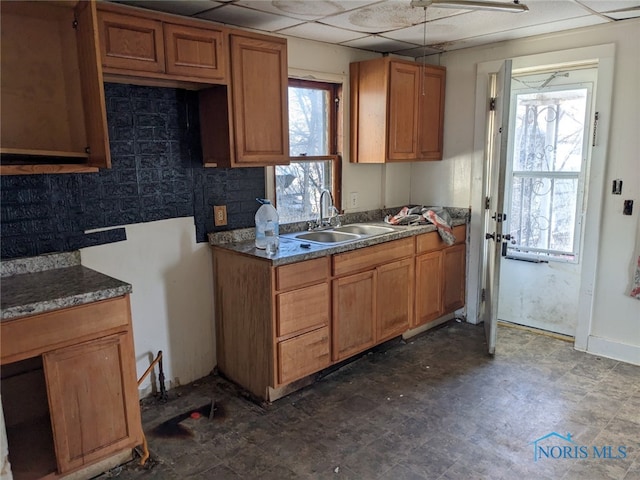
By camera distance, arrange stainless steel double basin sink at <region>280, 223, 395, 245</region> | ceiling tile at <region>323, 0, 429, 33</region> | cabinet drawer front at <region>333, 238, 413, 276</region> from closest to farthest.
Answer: ceiling tile at <region>323, 0, 429, 33</region>, cabinet drawer front at <region>333, 238, 413, 276</region>, stainless steel double basin sink at <region>280, 223, 395, 245</region>

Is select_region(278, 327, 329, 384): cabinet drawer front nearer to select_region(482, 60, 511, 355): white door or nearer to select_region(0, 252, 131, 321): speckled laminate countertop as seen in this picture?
A: select_region(0, 252, 131, 321): speckled laminate countertop

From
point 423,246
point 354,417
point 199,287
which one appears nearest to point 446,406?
point 354,417

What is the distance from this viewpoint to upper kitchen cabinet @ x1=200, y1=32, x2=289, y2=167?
266cm

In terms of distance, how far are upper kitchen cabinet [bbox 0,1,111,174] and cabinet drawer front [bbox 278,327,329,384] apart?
1.41m

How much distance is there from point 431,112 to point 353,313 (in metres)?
1.91

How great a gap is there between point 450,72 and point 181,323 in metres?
2.98

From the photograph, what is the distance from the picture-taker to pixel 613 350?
3.33 m

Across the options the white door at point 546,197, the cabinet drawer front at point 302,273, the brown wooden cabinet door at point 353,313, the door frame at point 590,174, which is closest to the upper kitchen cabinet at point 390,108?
the door frame at point 590,174

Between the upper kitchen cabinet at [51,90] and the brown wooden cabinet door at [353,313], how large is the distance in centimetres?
160

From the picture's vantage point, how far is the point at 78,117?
2240mm

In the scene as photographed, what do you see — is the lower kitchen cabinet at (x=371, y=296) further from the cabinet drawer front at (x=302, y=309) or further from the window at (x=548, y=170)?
the window at (x=548, y=170)

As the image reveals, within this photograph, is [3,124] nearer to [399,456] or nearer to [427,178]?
[399,456]


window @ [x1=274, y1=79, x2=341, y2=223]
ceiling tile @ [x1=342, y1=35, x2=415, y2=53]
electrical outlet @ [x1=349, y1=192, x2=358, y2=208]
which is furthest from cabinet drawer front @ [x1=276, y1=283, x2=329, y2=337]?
ceiling tile @ [x1=342, y1=35, x2=415, y2=53]

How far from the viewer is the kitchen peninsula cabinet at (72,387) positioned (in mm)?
1849
